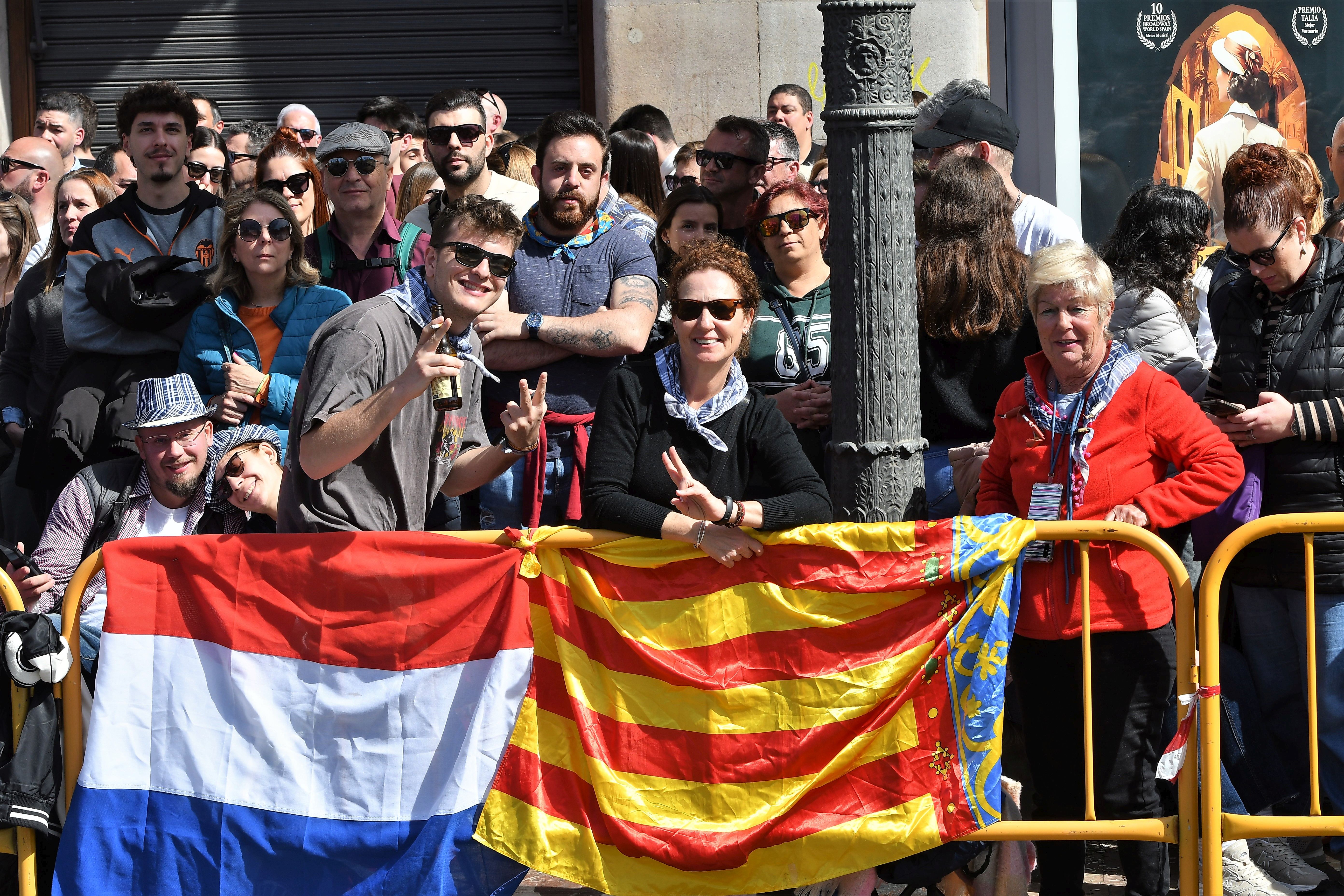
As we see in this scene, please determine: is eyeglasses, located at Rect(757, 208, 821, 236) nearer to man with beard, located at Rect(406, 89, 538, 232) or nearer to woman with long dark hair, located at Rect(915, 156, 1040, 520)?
woman with long dark hair, located at Rect(915, 156, 1040, 520)

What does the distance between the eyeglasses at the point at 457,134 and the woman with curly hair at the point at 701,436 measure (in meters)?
2.54

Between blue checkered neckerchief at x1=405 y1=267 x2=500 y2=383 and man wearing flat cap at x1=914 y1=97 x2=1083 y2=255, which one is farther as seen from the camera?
man wearing flat cap at x1=914 y1=97 x2=1083 y2=255

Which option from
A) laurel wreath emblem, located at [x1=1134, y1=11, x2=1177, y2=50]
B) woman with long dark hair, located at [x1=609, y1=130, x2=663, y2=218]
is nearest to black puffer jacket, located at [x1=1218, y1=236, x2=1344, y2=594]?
woman with long dark hair, located at [x1=609, y1=130, x2=663, y2=218]

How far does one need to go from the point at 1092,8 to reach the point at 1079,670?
5.42 metres

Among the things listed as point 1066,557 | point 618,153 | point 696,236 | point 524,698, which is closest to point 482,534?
point 524,698

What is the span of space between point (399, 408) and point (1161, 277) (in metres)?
2.88

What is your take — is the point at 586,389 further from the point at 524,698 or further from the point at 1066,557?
the point at 1066,557

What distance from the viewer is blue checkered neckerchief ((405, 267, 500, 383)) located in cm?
422

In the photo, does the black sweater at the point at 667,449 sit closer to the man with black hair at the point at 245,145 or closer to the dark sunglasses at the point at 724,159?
the dark sunglasses at the point at 724,159

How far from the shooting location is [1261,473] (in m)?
4.71

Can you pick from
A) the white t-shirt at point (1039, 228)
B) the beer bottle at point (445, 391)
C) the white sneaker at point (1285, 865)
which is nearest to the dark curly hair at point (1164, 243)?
the white t-shirt at point (1039, 228)

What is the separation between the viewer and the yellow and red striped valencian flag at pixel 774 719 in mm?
4043

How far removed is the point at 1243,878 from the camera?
4570mm

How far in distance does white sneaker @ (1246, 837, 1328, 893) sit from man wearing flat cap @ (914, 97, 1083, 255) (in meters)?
2.32
